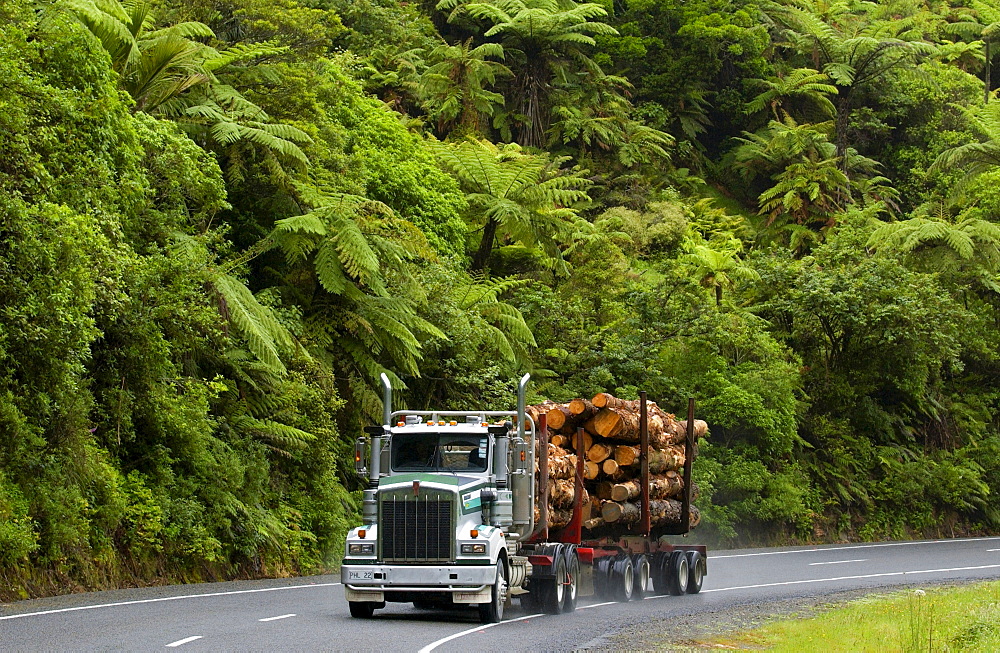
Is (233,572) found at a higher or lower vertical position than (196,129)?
lower

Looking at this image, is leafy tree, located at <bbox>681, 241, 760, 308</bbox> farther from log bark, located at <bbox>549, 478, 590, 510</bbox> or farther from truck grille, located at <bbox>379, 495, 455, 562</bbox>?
truck grille, located at <bbox>379, 495, 455, 562</bbox>

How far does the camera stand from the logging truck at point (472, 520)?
13.5 m

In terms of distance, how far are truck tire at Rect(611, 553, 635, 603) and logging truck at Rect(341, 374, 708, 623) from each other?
0.29 metres

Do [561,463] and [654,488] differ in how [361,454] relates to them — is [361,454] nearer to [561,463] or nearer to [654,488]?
[561,463]

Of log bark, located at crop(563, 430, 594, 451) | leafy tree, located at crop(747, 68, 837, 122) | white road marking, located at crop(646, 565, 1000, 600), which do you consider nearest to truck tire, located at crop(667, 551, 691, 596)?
white road marking, located at crop(646, 565, 1000, 600)

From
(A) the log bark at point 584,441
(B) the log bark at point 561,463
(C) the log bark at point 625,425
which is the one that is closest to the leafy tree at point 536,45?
(C) the log bark at point 625,425

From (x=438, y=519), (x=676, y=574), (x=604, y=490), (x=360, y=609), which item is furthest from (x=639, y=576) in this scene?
(x=360, y=609)

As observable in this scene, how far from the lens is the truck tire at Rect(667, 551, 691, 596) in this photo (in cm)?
1944

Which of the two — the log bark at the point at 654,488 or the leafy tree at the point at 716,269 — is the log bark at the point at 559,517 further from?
the leafy tree at the point at 716,269

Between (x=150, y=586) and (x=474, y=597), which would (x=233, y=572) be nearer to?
(x=150, y=586)

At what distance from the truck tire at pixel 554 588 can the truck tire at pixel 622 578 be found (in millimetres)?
2490

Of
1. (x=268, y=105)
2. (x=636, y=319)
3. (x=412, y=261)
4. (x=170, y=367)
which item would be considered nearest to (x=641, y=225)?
(x=636, y=319)

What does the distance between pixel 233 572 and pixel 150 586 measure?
2.09 metres

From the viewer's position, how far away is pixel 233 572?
61.7 feet
